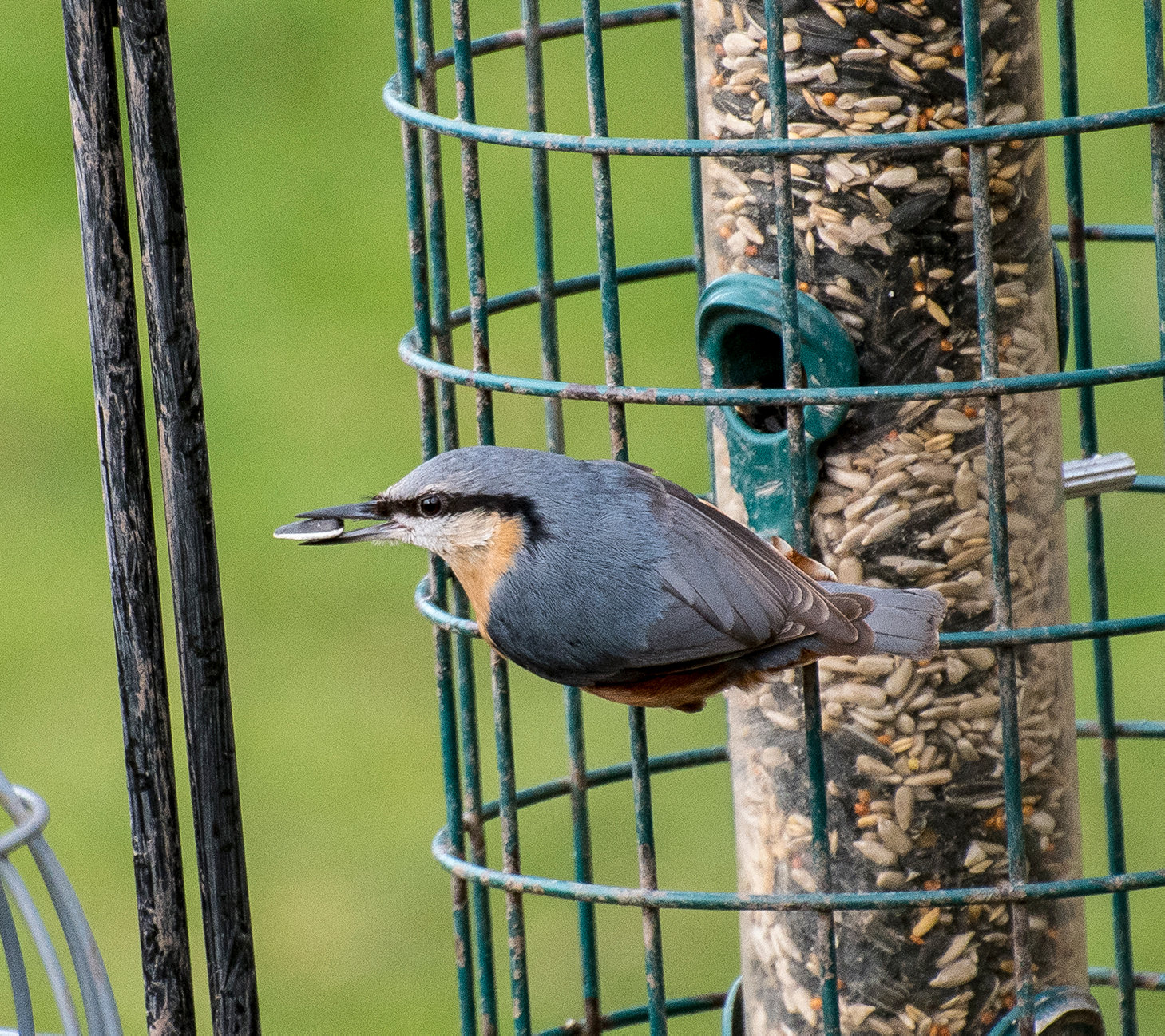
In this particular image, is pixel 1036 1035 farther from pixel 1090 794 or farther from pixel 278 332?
pixel 278 332

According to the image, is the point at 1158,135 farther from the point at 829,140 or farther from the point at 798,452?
the point at 798,452

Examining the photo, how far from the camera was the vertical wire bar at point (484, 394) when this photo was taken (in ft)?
10.1

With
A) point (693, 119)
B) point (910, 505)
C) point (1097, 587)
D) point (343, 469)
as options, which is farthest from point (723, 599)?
point (343, 469)

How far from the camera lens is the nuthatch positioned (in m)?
2.84

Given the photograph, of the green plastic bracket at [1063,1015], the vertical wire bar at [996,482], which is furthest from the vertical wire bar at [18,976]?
the green plastic bracket at [1063,1015]

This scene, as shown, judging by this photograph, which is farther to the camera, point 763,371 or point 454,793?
point 454,793

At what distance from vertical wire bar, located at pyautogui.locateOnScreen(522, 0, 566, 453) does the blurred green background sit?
264 centimetres

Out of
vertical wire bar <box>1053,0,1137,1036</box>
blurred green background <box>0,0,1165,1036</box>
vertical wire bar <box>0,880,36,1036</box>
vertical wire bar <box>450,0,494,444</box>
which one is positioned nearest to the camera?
vertical wire bar <box>0,880,36,1036</box>

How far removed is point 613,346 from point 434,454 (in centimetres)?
48

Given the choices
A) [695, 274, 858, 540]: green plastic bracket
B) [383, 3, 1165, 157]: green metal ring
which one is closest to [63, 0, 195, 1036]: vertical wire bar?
[383, 3, 1165, 157]: green metal ring

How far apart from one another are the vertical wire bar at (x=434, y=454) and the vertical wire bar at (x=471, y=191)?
0.15 metres

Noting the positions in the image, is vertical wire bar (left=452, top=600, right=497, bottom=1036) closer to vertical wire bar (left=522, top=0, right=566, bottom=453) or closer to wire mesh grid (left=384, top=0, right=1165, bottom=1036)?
wire mesh grid (left=384, top=0, right=1165, bottom=1036)

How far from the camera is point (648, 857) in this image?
3078mm

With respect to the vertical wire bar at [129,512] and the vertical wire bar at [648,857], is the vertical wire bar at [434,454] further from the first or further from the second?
the vertical wire bar at [129,512]
